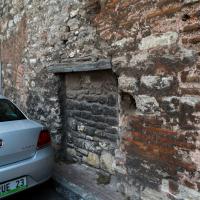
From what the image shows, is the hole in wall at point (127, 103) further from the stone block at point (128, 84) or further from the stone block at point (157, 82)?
the stone block at point (157, 82)

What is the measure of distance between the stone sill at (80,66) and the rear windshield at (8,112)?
0.92 metres

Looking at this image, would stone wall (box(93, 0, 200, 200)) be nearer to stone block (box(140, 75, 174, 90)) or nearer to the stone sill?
stone block (box(140, 75, 174, 90))

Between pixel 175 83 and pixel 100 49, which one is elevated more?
pixel 100 49

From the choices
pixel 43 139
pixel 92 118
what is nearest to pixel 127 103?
pixel 43 139

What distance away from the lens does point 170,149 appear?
2.70 meters

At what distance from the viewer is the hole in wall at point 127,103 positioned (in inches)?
123

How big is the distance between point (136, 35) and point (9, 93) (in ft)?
15.6

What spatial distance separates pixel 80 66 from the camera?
13.9 feet

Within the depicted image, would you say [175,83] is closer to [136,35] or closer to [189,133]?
[189,133]

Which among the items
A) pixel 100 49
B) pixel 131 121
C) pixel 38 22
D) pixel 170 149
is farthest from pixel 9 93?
A: pixel 170 149

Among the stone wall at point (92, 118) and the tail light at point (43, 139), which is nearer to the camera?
the tail light at point (43, 139)

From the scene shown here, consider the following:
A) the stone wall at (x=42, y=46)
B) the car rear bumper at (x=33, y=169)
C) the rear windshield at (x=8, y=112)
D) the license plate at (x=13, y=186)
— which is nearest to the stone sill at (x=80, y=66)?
the stone wall at (x=42, y=46)

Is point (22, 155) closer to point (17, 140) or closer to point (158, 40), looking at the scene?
point (17, 140)

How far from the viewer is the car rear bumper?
3359mm
